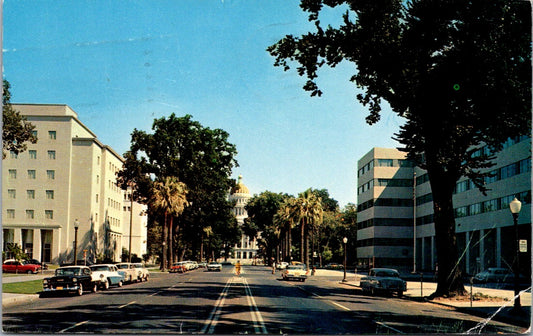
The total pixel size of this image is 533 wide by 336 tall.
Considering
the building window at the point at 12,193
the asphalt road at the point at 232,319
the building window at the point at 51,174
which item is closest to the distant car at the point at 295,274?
the building window at the point at 51,174

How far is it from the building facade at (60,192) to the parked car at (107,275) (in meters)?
4.59

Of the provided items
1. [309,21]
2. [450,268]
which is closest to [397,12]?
[309,21]

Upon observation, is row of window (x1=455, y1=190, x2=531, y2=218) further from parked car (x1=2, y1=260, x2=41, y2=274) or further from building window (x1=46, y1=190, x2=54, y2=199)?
parked car (x1=2, y1=260, x2=41, y2=274)

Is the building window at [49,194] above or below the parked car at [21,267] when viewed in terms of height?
above

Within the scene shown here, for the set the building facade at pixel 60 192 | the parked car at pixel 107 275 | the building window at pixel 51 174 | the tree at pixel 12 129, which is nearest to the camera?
the parked car at pixel 107 275

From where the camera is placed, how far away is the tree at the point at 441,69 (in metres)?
22.1

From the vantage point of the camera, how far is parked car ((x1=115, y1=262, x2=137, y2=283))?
40875 millimetres

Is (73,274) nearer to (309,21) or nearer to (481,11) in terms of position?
(309,21)

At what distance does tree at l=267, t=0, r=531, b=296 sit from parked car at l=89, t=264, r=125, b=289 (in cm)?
1642

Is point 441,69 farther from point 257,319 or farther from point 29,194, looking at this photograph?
A: point 29,194

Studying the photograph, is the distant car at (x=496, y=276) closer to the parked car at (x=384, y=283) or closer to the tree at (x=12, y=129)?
the parked car at (x=384, y=283)

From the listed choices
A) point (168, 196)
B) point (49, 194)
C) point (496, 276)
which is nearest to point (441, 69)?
point (496, 276)

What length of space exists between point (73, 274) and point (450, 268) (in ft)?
63.4

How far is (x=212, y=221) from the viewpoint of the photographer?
85.8 meters
